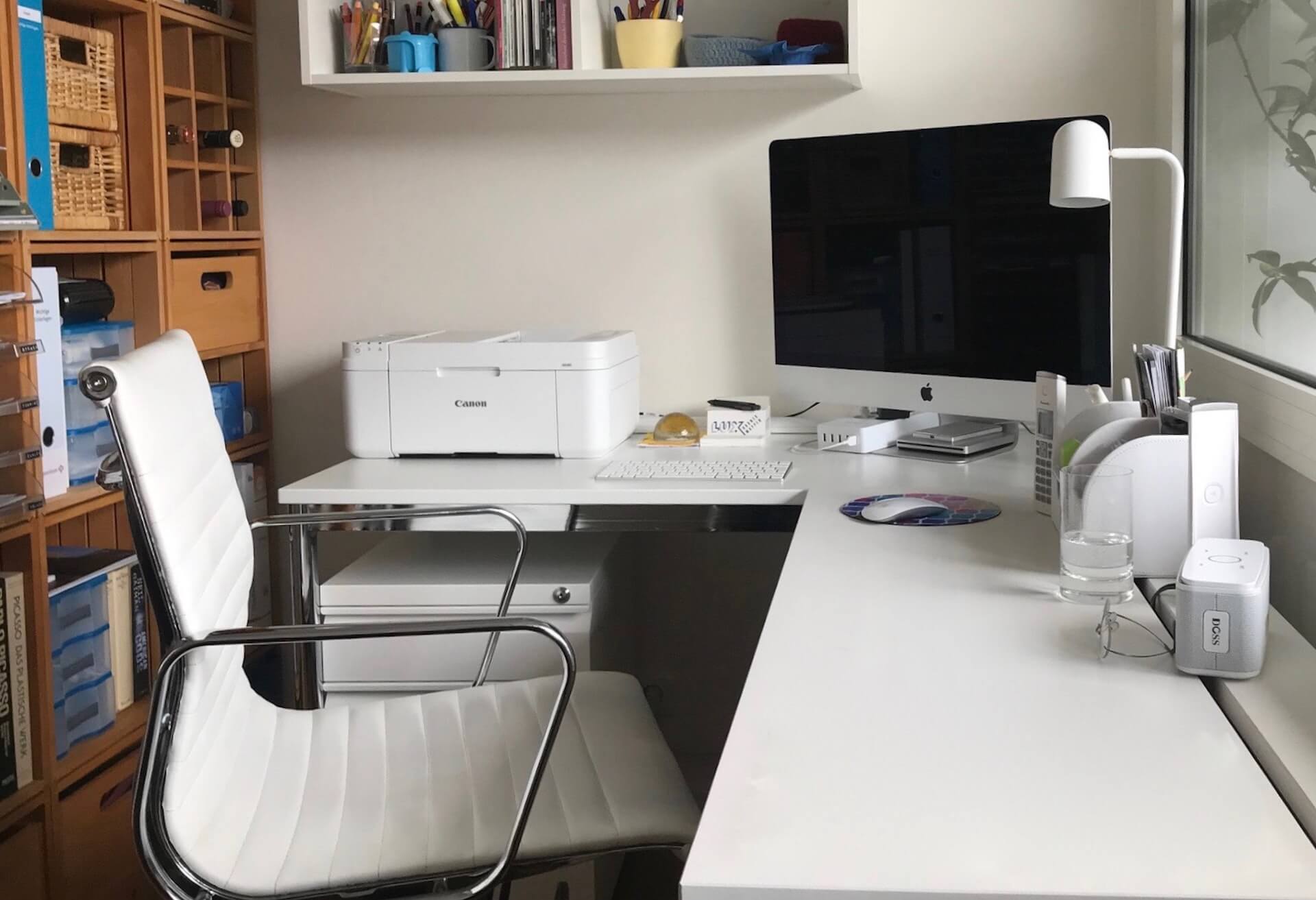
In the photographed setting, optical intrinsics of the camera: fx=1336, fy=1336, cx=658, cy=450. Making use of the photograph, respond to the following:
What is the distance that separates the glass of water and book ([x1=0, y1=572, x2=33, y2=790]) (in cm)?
159

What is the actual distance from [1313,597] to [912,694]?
0.67 metres

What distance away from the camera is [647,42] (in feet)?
8.52

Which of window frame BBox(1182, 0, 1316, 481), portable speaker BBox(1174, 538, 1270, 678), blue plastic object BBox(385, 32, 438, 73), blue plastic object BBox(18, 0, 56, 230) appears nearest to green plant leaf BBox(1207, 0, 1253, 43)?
window frame BBox(1182, 0, 1316, 481)

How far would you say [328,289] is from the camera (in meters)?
2.95

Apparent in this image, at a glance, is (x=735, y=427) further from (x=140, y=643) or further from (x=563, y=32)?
(x=140, y=643)

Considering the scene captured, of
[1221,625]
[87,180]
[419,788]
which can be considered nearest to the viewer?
[1221,625]

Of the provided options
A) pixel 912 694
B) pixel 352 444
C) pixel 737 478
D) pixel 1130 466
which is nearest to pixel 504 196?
pixel 352 444

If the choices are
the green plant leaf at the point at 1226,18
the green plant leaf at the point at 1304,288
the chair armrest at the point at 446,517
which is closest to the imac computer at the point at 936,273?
the green plant leaf at the point at 1226,18

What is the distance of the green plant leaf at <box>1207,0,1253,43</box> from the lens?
78.4 inches

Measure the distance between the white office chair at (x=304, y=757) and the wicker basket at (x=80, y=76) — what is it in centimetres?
84

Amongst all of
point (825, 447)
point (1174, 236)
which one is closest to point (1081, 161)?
point (1174, 236)

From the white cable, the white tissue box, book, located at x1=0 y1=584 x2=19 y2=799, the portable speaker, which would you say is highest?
the white tissue box

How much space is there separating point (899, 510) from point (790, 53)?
1.13 meters

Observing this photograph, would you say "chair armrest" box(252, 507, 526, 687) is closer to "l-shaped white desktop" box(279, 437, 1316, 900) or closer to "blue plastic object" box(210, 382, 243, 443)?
"l-shaped white desktop" box(279, 437, 1316, 900)
